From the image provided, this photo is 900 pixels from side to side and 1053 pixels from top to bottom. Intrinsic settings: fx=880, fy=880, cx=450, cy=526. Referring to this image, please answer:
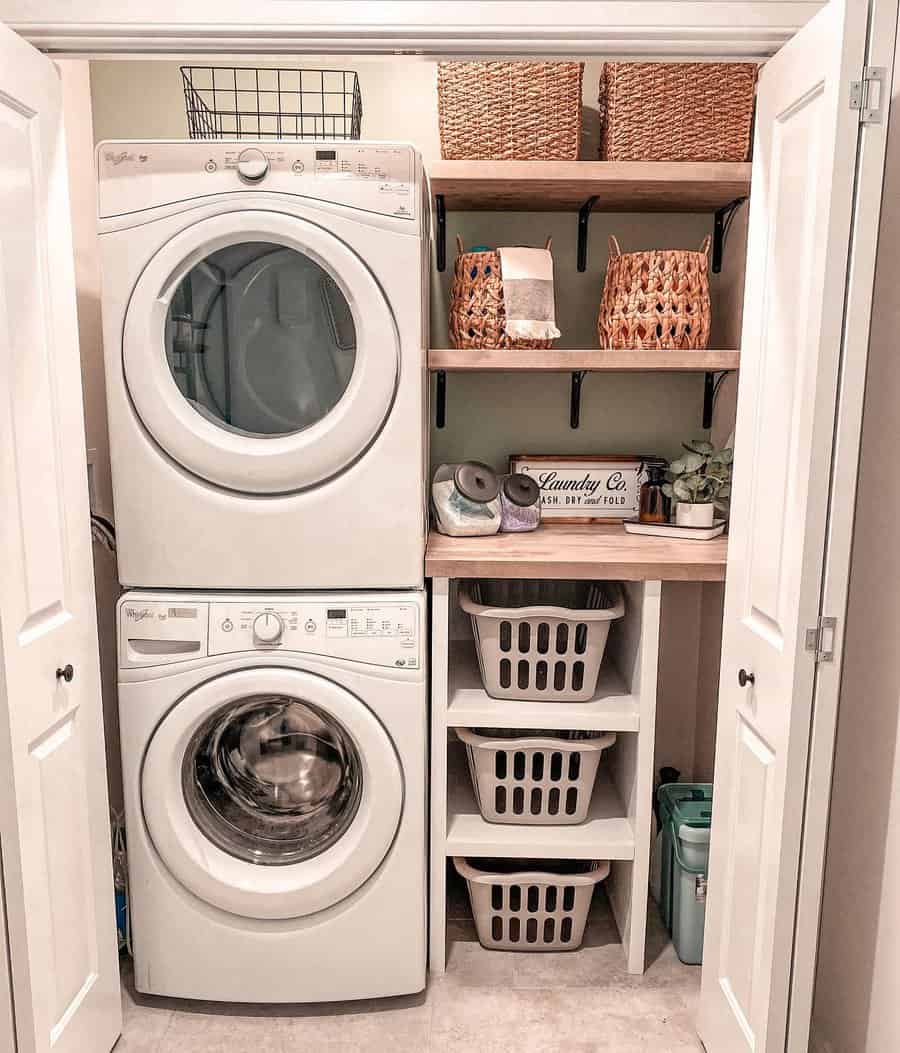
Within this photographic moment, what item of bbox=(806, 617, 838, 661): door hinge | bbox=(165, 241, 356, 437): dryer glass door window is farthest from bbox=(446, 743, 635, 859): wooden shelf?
bbox=(165, 241, 356, 437): dryer glass door window

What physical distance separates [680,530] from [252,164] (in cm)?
134

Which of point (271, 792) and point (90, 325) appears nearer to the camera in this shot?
point (271, 792)

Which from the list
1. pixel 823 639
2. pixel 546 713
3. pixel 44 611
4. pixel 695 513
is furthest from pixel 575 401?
pixel 44 611

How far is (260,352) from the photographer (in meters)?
1.90

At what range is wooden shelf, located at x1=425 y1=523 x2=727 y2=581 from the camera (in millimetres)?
1988

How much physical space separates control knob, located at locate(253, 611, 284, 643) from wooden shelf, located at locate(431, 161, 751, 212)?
1.12 meters

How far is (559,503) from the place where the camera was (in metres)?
2.50

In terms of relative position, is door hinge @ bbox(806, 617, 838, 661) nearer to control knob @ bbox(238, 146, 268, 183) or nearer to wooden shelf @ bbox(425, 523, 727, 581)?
wooden shelf @ bbox(425, 523, 727, 581)

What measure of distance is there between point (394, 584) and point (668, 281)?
39.7 inches

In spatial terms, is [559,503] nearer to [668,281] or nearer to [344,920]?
[668,281]

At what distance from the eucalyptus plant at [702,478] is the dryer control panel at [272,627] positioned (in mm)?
816

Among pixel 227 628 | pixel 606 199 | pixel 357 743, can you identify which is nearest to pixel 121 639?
pixel 227 628

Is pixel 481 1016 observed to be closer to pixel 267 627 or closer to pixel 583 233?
pixel 267 627

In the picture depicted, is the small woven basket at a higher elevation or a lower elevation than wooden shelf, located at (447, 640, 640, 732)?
higher
